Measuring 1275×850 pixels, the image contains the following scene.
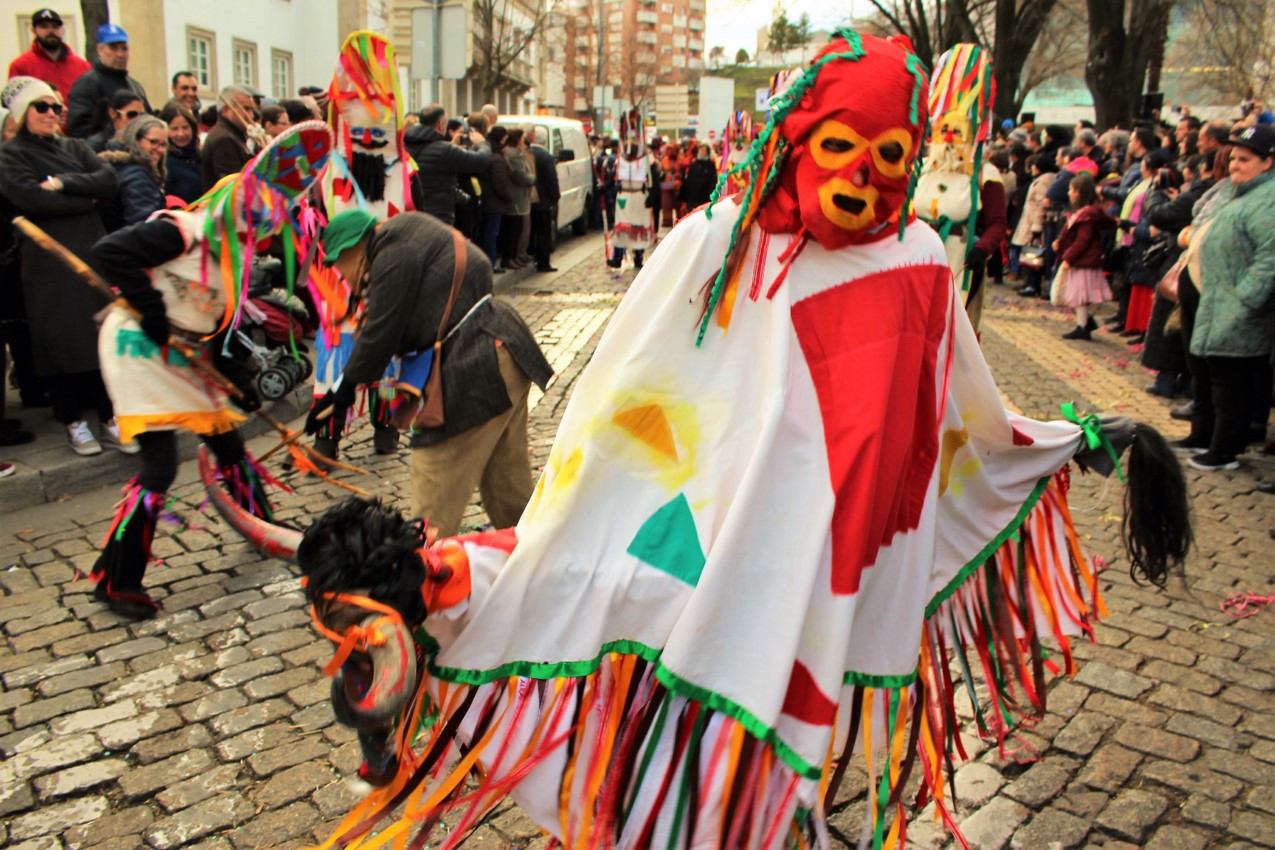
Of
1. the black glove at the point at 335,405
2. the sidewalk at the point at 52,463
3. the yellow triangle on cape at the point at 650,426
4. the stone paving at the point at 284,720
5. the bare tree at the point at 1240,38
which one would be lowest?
the stone paving at the point at 284,720

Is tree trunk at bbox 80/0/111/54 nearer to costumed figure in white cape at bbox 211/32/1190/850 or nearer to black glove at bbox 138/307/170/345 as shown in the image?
black glove at bbox 138/307/170/345

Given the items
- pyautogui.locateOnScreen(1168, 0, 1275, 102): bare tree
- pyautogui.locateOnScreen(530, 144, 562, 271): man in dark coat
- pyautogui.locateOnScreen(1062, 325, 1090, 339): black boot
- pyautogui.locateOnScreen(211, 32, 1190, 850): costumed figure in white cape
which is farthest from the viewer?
pyautogui.locateOnScreen(1168, 0, 1275, 102): bare tree

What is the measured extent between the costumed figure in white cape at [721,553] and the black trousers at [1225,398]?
15.8 ft

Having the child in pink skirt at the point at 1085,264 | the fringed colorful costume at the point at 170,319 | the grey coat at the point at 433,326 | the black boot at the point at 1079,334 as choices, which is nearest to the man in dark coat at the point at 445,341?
the grey coat at the point at 433,326

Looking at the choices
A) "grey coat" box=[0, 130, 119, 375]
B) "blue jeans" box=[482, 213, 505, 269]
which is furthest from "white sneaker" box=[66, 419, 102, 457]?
"blue jeans" box=[482, 213, 505, 269]

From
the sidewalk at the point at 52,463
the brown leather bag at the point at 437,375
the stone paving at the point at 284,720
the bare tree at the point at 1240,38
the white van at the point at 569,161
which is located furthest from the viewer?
the bare tree at the point at 1240,38

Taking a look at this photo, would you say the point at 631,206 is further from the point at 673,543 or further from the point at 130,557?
the point at 673,543

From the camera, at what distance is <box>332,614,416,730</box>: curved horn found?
1.86 m

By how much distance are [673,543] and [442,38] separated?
1060 cm

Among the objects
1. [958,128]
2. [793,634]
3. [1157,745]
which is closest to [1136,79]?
[958,128]

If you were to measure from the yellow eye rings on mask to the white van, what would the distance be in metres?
14.6

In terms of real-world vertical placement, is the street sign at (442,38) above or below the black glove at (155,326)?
above

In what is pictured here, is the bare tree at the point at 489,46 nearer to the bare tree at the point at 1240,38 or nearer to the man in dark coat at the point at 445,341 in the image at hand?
the bare tree at the point at 1240,38

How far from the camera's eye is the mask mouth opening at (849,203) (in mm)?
2234
